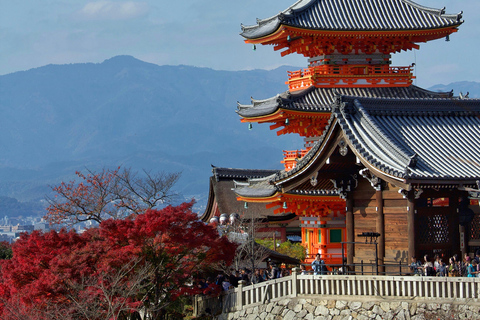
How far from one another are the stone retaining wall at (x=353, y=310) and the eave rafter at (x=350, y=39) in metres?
16.7

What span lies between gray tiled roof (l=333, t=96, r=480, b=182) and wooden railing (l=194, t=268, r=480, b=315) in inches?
133

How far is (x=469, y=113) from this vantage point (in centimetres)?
2916

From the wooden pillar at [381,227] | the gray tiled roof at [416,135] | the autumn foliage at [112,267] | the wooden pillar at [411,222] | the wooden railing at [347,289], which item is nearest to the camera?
the wooden railing at [347,289]

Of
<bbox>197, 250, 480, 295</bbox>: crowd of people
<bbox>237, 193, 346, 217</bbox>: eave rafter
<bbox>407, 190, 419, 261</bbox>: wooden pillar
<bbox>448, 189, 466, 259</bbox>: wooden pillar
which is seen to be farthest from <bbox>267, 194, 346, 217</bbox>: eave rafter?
<bbox>407, 190, 419, 261</bbox>: wooden pillar

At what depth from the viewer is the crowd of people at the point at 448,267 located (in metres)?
22.9

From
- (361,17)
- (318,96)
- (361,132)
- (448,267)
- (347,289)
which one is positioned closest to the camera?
(347,289)

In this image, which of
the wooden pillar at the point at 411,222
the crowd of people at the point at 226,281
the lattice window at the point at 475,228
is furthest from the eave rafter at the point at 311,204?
the wooden pillar at the point at 411,222

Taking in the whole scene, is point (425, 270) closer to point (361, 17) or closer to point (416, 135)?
point (416, 135)

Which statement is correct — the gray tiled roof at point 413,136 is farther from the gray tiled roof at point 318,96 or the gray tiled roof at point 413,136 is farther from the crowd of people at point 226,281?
the gray tiled roof at point 318,96

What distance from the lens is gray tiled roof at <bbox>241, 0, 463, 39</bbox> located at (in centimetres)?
3775

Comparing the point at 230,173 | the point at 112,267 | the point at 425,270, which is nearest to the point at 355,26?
the point at 425,270

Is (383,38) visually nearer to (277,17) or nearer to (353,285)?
(277,17)

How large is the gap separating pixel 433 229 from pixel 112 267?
10429 millimetres

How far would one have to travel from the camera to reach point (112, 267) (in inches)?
996
